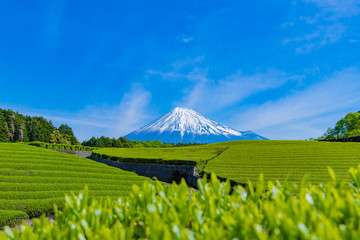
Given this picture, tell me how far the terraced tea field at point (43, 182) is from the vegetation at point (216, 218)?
6.93 meters

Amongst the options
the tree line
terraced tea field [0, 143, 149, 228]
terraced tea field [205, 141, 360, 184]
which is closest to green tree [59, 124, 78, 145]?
the tree line

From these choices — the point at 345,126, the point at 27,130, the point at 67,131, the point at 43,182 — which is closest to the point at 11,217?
the point at 43,182

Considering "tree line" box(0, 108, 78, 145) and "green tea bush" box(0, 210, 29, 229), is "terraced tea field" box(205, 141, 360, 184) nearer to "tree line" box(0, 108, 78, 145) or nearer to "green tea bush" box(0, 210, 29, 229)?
"green tea bush" box(0, 210, 29, 229)

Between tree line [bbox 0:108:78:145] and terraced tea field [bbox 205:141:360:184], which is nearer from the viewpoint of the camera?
terraced tea field [bbox 205:141:360:184]

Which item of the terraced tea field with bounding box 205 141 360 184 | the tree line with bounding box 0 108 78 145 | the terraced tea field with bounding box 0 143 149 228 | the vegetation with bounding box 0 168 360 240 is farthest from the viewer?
the tree line with bounding box 0 108 78 145

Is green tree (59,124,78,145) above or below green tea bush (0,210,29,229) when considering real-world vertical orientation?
above

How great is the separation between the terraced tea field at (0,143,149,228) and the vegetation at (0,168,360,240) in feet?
22.7

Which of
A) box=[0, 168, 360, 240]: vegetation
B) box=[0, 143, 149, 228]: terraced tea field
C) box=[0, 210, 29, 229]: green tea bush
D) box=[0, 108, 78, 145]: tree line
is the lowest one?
box=[0, 210, 29, 229]: green tea bush

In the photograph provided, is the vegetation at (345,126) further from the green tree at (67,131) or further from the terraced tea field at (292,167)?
the green tree at (67,131)

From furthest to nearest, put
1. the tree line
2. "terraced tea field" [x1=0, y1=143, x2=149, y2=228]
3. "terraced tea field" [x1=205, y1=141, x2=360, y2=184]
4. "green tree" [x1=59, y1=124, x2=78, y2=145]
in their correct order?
1. "green tree" [x1=59, y1=124, x2=78, y2=145]
2. the tree line
3. "terraced tea field" [x1=205, y1=141, x2=360, y2=184]
4. "terraced tea field" [x1=0, y1=143, x2=149, y2=228]

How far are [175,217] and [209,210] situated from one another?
1.12ft

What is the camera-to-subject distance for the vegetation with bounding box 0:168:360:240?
1.69 metres

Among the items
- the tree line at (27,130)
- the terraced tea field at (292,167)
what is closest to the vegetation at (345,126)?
the terraced tea field at (292,167)

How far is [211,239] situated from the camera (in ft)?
5.70
